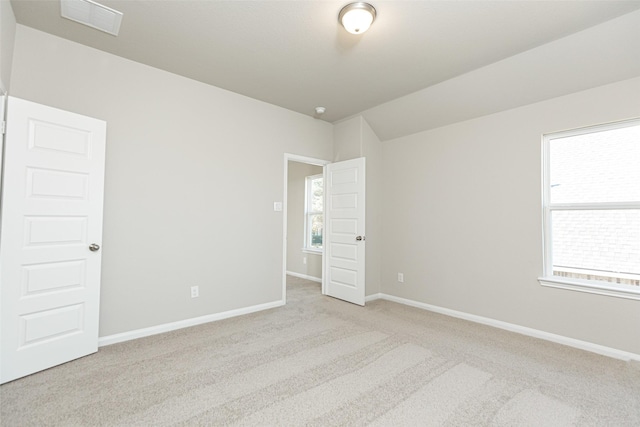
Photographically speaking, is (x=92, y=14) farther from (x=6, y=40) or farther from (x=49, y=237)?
(x=49, y=237)

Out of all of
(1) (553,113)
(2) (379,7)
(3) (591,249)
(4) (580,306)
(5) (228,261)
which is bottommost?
(4) (580,306)

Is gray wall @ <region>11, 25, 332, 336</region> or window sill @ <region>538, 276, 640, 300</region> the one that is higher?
gray wall @ <region>11, 25, 332, 336</region>

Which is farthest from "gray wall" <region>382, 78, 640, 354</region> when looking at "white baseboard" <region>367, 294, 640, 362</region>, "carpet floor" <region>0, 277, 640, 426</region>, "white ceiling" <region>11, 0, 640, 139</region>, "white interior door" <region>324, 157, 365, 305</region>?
"white ceiling" <region>11, 0, 640, 139</region>

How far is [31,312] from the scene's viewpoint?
2250 mm

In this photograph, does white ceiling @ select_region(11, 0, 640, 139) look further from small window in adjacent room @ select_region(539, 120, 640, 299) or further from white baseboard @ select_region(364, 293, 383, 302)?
white baseboard @ select_region(364, 293, 383, 302)

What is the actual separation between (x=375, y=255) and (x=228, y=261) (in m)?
2.16

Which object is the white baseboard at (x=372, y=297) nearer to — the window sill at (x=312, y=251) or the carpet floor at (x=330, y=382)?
the carpet floor at (x=330, y=382)

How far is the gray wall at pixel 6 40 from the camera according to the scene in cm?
210

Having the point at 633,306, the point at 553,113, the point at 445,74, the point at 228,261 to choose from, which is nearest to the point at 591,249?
the point at 633,306

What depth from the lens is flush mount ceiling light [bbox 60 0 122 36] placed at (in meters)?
2.20

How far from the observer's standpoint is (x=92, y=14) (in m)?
2.31

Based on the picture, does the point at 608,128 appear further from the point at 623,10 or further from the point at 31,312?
the point at 31,312

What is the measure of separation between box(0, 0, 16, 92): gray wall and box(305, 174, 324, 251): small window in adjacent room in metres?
4.32

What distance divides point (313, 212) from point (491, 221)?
3.31 meters
